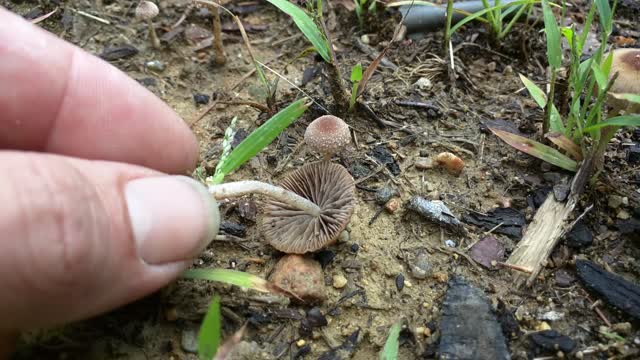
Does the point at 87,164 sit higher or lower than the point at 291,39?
higher

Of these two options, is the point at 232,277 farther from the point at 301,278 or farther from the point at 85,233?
the point at 85,233

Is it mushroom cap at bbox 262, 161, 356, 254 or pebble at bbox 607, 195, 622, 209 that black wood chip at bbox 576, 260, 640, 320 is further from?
mushroom cap at bbox 262, 161, 356, 254

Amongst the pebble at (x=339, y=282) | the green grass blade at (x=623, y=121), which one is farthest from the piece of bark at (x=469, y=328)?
the green grass blade at (x=623, y=121)

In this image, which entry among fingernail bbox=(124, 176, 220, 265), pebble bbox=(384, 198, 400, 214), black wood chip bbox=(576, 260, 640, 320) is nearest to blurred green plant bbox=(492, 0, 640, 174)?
black wood chip bbox=(576, 260, 640, 320)

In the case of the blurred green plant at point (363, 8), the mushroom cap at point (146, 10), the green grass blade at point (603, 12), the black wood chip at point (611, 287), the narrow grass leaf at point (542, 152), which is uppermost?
the green grass blade at point (603, 12)

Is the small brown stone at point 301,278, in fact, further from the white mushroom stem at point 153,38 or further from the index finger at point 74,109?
the white mushroom stem at point 153,38

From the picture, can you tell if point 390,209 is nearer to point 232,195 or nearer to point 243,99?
point 232,195

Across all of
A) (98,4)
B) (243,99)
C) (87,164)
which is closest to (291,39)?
(243,99)
